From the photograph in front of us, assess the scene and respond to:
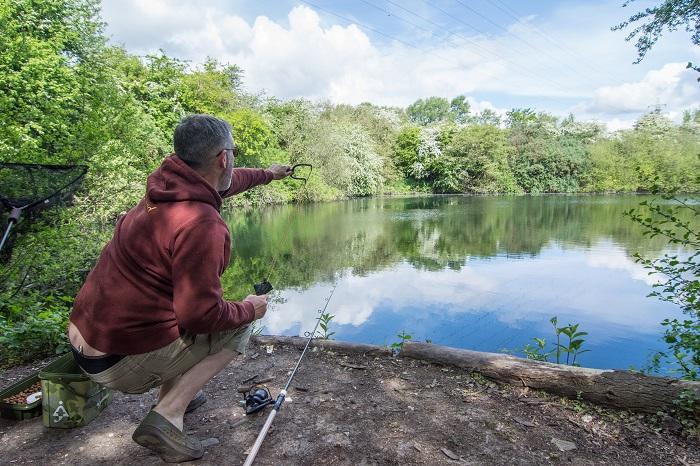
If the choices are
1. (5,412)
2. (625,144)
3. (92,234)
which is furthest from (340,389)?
(625,144)

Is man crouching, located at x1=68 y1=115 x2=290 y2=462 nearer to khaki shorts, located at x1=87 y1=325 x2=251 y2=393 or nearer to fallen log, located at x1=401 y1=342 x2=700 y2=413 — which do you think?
khaki shorts, located at x1=87 y1=325 x2=251 y2=393

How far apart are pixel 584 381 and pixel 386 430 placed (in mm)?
1279

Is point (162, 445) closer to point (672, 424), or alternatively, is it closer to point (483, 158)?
point (672, 424)

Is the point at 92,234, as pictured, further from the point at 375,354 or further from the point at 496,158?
the point at 496,158

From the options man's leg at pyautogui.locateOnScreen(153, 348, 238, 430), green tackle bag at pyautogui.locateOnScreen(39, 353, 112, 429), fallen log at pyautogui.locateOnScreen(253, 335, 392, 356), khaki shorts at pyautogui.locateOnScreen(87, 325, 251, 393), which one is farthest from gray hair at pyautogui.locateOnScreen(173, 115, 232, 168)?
fallen log at pyautogui.locateOnScreen(253, 335, 392, 356)

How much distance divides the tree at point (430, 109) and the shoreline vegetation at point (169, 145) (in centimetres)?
212

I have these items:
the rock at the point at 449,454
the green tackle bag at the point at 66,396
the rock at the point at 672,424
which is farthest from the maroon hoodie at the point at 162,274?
the rock at the point at 672,424

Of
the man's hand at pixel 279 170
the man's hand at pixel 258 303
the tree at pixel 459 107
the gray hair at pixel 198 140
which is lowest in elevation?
the man's hand at pixel 258 303

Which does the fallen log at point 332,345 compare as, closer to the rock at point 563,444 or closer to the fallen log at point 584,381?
the fallen log at point 584,381

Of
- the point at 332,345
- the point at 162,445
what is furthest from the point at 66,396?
the point at 332,345

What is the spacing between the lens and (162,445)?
1756 mm

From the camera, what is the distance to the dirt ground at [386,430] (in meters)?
1.95

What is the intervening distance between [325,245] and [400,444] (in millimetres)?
12578

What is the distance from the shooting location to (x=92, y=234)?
21.9 feet
